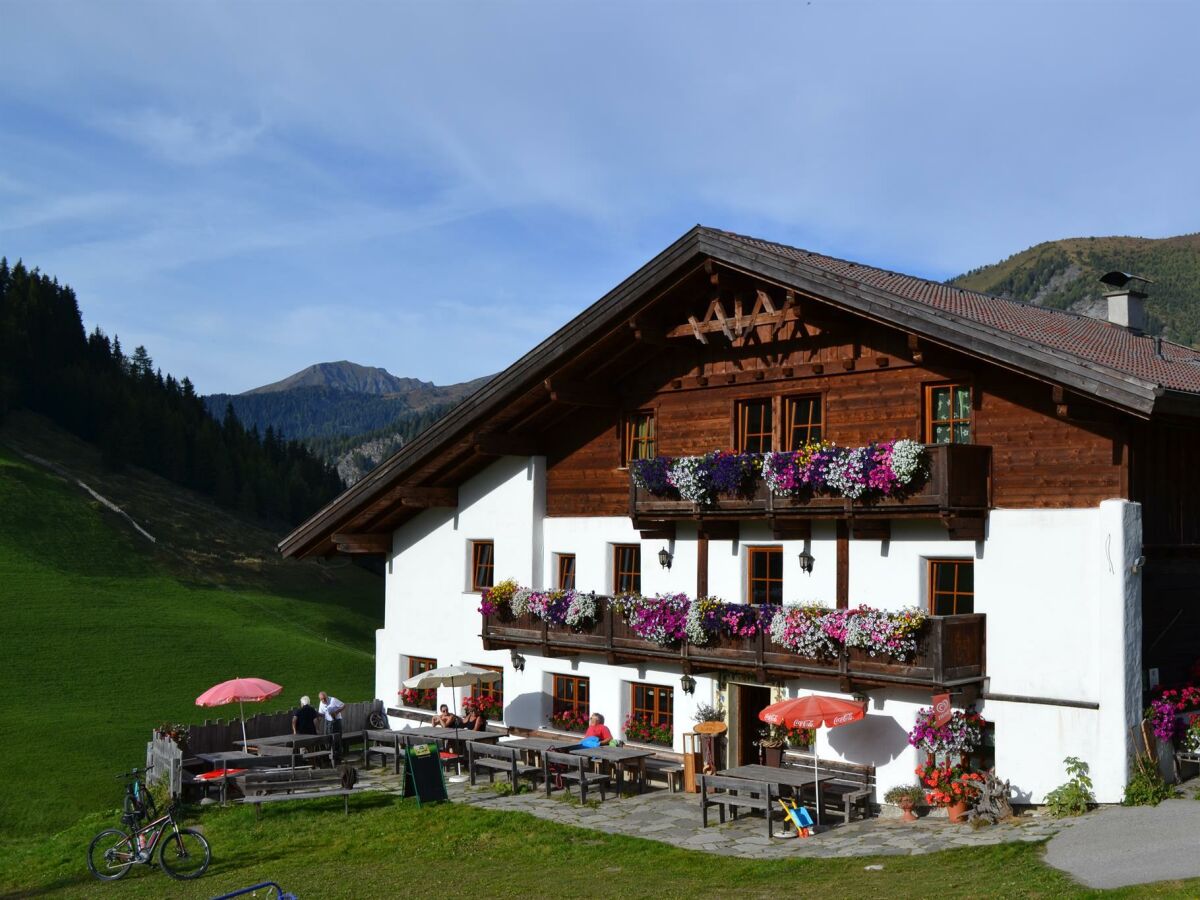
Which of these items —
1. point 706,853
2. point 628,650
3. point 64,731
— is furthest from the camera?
point 64,731

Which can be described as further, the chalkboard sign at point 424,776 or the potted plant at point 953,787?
the chalkboard sign at point 424,776

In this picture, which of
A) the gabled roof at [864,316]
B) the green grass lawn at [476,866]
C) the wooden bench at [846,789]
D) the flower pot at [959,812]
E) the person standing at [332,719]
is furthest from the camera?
the person standing at [332,719]

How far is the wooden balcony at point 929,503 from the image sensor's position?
1845 cm

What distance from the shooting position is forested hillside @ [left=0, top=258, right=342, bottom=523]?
9562 centimetres

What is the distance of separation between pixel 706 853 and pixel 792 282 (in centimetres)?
899

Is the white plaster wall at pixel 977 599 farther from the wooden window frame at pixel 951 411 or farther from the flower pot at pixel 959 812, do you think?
the wooden window frame at pixel 951 411

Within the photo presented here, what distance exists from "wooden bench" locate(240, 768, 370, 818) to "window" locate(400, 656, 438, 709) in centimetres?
554

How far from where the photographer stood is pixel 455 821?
19.8 meters

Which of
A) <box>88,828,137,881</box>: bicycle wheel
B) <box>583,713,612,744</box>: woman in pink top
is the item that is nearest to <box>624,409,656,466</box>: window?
<box>583,713,612,744</box>: woman in pink top

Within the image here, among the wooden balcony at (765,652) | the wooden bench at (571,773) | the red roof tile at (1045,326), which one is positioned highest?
the red roof tile at (1045,326)

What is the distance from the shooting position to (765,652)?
67.3ft

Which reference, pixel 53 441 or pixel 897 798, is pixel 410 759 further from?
pixel 53 441

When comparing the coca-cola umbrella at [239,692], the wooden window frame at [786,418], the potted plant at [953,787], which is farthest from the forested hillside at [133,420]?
the potted plant at [953,787]

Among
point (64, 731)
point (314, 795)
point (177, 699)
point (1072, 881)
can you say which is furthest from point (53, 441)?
point (1072, 881)
